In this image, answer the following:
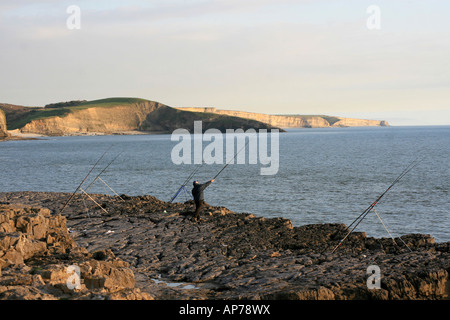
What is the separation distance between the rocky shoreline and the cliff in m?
147

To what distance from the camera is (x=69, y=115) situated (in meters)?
163

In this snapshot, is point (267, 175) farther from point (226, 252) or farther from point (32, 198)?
point (226, 252)

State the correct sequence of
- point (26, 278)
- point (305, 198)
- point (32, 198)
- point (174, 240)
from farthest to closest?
point (305, 198) < point (32, 198) < point (174, 240) < point (26, 278)

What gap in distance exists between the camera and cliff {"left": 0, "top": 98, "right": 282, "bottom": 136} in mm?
158250

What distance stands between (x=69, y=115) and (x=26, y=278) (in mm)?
164574

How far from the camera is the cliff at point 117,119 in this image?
6230 inches

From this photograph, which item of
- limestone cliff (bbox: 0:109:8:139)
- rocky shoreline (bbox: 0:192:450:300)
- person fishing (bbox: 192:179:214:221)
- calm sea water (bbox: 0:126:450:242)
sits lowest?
calm sea water (bbox: 0:126:450:242)

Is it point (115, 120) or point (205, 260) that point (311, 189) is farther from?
point (115, 120)

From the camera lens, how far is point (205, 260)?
11305 mm

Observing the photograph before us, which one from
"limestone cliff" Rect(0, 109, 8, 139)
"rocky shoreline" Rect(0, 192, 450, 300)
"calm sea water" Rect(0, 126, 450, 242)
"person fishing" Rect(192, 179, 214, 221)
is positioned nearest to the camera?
"rocky shoreline" Rect(0, 192, 450, 300)

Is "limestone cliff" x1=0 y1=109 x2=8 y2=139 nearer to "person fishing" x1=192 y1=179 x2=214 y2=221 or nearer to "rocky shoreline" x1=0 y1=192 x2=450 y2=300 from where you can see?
"rocky shoreline" x1=0 y1=192 x2=450 y2=300

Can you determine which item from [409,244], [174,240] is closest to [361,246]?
[409,244]

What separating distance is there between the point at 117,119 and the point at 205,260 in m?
173

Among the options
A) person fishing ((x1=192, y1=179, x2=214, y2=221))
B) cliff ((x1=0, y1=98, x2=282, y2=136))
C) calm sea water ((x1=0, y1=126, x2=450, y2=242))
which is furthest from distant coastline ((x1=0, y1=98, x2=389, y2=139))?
person fishing ((x1=192, y1=179, x2=214, y2=221))
